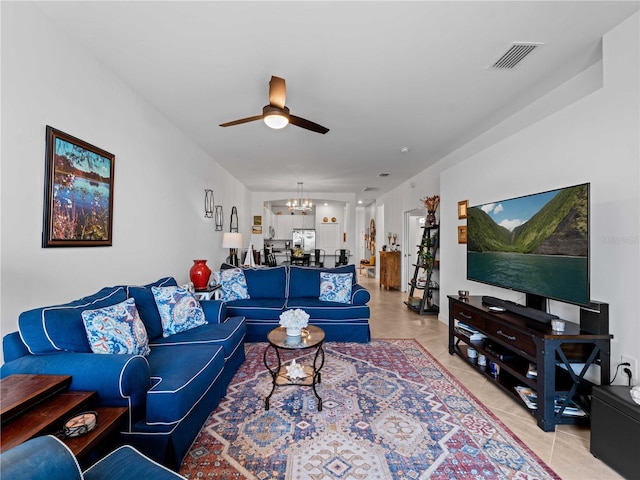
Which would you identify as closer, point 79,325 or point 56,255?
point 79,325

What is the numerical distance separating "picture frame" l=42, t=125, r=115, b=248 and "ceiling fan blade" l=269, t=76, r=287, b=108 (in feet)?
4.84

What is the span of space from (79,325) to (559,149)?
3.99 meters

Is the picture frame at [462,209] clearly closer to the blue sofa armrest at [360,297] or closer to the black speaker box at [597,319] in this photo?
the blue sofa armrest at [360,297]

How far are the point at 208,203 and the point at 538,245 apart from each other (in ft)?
14.8

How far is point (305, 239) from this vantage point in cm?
1080

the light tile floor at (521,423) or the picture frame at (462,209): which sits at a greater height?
the picture frame at (462,209)

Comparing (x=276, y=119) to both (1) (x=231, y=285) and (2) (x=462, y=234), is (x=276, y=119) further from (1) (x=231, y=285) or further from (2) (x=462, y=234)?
(2) (x=462, y=234)

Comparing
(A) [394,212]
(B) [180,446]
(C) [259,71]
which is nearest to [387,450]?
(B) [180,446]

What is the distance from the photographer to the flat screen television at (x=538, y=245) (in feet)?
7.00

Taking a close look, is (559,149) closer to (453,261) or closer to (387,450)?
(453,261)

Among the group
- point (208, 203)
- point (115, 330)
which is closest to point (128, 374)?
point (115, 330)

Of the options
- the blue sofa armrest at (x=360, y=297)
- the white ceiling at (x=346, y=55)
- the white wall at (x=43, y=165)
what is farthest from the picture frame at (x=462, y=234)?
the white wall at (x=43, y=165)

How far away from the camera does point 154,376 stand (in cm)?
180

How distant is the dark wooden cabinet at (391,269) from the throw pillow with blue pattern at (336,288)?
381 centimetres
